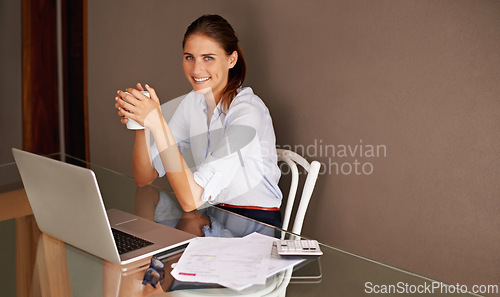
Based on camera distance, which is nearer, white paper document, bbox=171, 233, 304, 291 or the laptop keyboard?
white paper document, bbox=171, 233, 304, 291

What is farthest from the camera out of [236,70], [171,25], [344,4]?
[171,25]

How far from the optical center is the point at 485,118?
4.85 ft

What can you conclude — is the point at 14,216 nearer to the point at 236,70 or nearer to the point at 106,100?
the point at 236,70

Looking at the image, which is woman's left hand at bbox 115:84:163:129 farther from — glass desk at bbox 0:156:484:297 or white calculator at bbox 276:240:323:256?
white calculator at bbox 276:240:323:256

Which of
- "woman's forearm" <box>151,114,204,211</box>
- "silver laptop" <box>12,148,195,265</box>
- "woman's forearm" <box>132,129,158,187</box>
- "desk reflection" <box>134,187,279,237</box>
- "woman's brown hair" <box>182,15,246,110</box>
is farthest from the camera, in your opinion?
"woman's brown hair" <box>182,15,246,110</box>

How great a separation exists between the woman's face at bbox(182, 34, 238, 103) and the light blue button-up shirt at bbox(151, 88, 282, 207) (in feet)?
0.29

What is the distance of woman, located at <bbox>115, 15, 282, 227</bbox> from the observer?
1590 mm

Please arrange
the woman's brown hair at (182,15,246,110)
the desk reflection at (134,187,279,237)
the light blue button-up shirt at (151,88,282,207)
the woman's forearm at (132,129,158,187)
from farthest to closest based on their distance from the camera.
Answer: the woman's brown hair at (182,15,246,110) → the woman's forearm at (132,129,158,187) → the light blue button-up shirt at (151,88,282,207) → the desk reflection at (134,187,279,237)

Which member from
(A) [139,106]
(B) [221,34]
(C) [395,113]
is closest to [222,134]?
(B) [221,34]

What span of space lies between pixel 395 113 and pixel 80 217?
1.08m

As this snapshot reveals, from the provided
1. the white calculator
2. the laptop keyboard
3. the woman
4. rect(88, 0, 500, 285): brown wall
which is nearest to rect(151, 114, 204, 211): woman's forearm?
the woman

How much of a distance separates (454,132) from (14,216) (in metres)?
1.36

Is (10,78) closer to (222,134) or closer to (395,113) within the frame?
(222,134)

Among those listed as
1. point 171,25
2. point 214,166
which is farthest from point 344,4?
point 171,25
